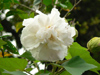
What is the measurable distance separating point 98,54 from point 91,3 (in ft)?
11.9

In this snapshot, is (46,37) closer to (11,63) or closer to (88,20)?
(11,63)

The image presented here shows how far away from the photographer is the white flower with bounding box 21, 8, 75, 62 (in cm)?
48

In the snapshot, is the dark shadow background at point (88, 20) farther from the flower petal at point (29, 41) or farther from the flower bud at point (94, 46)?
the flower petal at point (29, 41)

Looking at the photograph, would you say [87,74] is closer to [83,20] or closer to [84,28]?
[84,28]

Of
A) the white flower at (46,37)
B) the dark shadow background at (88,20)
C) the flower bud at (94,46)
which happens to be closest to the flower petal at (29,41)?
the white flower at (46,37)

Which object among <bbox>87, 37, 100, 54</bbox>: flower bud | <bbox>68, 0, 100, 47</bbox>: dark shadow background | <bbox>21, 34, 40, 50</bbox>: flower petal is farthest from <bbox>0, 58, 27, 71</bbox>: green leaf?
<bbox>68, 0, 100, 47</bbox>: dark shadow background

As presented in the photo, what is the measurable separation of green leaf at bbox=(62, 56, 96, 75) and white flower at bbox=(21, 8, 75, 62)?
0.12 feet

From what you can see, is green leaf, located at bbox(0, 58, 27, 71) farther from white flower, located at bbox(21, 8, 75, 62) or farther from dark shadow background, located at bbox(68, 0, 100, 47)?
dark shadow background, located at bbox(68, 0, 100, 47)

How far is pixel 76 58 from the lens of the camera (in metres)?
0.55

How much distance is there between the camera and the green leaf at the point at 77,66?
0.47m

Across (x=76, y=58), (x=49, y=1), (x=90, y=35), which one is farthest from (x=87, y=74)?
(x=76, y=58)

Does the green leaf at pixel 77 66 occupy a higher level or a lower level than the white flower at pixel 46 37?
lower

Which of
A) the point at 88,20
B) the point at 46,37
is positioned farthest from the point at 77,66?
the point at 88,20

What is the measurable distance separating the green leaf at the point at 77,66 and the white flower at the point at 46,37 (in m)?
0.04
